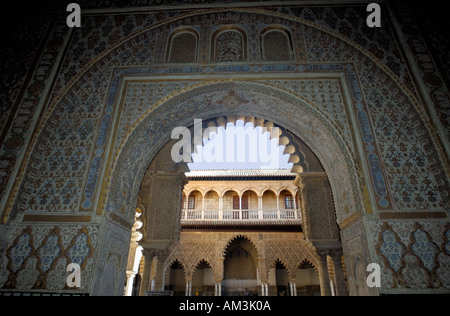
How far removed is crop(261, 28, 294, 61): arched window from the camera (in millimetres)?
4762

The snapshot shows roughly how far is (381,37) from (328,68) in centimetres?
102

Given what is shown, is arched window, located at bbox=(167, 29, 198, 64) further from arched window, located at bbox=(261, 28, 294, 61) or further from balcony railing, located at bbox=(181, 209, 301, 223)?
balcony railing, located at bbox=(181, 209, 301, 223)

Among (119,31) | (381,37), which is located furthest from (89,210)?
(381,37)

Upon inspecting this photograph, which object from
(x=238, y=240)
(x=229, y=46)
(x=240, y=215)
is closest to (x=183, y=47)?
(x=229, y=46)

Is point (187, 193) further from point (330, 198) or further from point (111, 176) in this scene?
point (111, 176)

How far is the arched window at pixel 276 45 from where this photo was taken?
4762 millimetres

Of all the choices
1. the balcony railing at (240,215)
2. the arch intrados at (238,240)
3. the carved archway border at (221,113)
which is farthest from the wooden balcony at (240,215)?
the carved archway border at (221,113)

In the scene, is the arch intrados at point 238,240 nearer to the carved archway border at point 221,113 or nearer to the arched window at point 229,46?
the carved archway border at point 221,113

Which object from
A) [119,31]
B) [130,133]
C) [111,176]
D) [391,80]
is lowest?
[111,176]

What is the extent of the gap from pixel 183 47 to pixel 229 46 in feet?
2.75

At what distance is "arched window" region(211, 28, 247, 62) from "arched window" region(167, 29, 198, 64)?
36 centimetres
